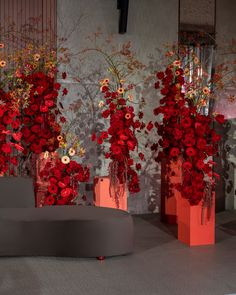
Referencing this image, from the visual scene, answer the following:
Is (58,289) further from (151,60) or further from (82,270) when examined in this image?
(151,60)

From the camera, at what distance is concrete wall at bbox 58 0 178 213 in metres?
6.70

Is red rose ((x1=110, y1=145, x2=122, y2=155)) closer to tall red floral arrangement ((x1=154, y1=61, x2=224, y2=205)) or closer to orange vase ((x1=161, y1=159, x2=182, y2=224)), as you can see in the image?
tall red floral arrangement ((x1=154, y1=61, x2=224, y2=205))

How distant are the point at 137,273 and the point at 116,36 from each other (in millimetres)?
3477

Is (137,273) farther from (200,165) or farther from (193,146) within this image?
(193,146)

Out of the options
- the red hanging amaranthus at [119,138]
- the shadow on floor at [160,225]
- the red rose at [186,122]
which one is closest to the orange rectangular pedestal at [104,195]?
the red hanging amaranthus at [119,138]

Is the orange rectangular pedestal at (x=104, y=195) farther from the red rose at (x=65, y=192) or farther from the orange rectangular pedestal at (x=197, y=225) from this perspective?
the orange rectangular pedestal at (x=197, y=225)

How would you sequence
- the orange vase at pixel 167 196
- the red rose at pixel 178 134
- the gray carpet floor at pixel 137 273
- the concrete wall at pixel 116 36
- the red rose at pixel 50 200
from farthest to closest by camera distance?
1. the concrete wall at pixel 116 36
2. the orange vase at pixel 167 196
3. the red rose at pixel 50 200
4. the red rose at pixel 178 134
5. the gray carpet floor at pixel 137 273

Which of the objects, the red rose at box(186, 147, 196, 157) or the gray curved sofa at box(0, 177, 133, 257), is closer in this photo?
the gray curved sofa at box(0, 177, 133, 257)

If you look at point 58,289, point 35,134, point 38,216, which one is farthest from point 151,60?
point 58,289

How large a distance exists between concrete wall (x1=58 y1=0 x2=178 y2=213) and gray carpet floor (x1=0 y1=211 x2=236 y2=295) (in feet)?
5.96

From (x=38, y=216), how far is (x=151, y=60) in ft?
9.89

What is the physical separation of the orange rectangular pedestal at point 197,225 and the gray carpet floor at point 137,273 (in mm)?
94

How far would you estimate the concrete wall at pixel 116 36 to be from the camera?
670 cm

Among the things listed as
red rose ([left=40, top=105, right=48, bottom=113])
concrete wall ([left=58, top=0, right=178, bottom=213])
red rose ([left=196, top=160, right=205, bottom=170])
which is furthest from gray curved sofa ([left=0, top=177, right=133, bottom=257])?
concrete wall ([left=58, top=0, right=178, bottom=213])
